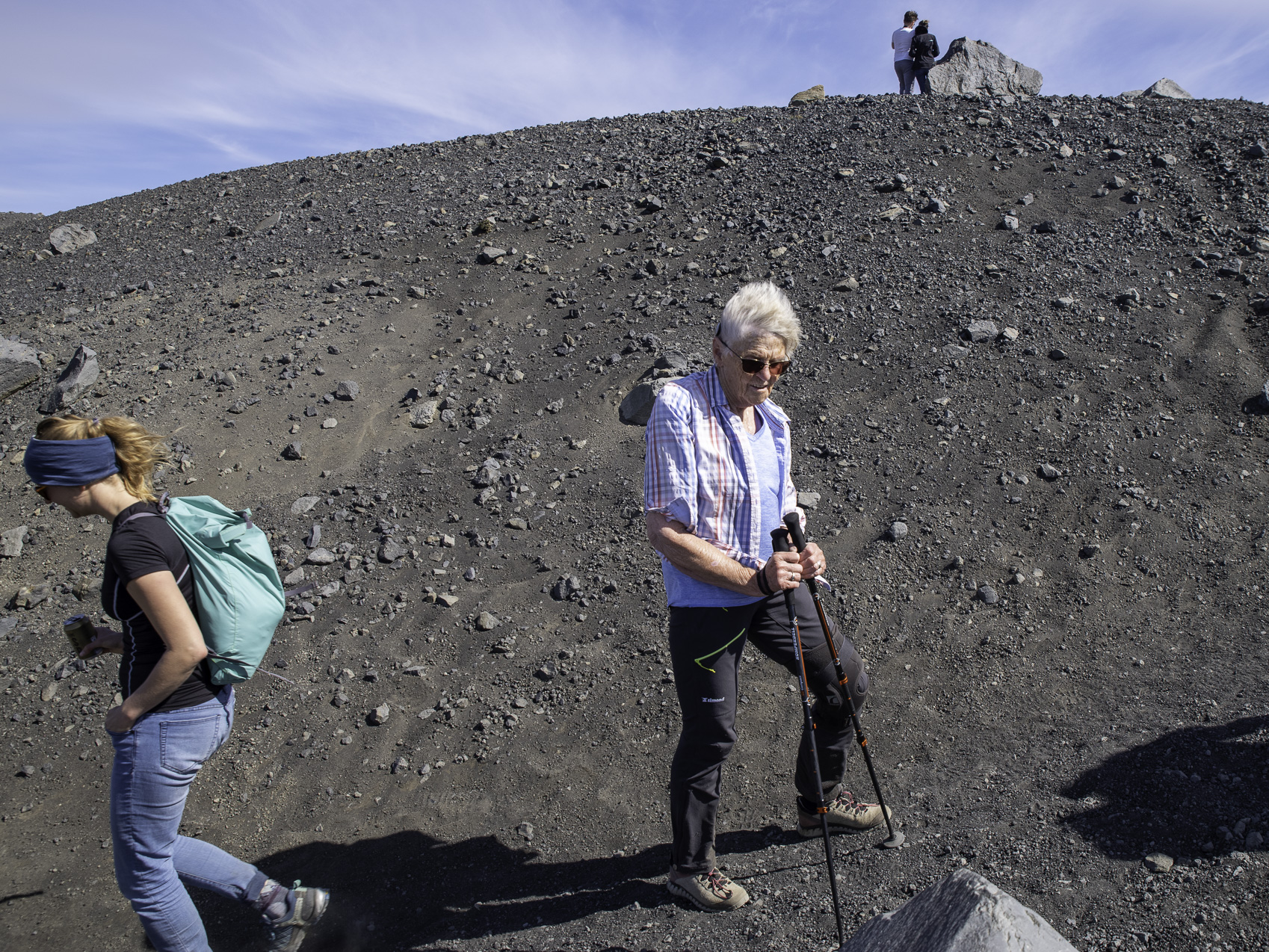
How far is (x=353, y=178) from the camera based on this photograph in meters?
12.9

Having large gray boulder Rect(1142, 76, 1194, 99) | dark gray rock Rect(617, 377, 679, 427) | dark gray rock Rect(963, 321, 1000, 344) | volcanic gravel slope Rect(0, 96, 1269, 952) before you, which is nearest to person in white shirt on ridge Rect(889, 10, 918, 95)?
volcanic gravel slope Rect(0, 96, 1269, 952)

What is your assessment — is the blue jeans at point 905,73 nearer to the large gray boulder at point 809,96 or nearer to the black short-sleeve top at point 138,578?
the large gray boulder at point 809,96

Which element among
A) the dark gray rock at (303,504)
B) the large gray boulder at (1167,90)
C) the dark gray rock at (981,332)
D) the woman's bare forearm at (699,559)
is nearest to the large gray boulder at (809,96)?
the large gray boulder at (1167,90)

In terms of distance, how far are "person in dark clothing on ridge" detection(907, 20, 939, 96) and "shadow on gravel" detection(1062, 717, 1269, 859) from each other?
1244cm

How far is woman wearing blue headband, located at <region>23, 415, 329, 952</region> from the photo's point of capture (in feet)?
8.84

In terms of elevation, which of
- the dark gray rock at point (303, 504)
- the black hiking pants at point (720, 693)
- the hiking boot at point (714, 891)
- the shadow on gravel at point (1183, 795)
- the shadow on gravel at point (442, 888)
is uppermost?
the dark gray rock at point (303, 504)

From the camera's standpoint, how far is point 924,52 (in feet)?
43.6

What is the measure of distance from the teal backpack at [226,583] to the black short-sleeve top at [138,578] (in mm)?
36

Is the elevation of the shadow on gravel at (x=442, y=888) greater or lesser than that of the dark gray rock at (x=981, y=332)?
lesser

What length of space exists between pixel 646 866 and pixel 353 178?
12.5 metres

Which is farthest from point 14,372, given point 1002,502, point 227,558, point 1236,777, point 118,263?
point 1236,777

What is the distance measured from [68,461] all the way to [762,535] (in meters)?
2.61

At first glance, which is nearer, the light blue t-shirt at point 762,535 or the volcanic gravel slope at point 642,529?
the light blue t-shirt at point 762,535

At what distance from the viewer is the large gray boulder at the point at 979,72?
13297mm
